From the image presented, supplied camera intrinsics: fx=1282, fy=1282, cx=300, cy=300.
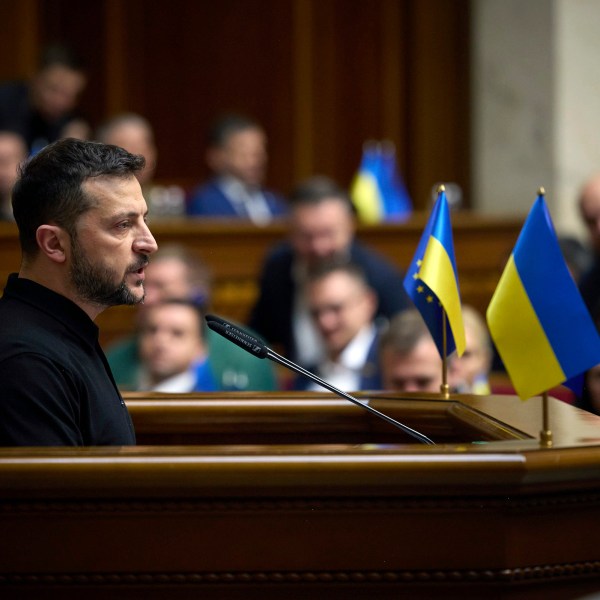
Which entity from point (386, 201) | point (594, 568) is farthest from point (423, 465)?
point (386, 201)

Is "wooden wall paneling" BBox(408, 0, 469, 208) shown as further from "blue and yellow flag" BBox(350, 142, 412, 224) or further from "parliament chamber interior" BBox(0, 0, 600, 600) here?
"parliament chamber interior" BBox(0, 0, 600, 600)

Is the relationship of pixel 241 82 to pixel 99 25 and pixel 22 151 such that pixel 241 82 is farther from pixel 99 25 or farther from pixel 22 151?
pixel 22 151

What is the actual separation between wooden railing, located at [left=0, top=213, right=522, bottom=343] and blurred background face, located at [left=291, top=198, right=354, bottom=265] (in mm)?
1205

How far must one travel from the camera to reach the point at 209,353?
4586mm

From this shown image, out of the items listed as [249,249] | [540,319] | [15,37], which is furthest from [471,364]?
[15,37]

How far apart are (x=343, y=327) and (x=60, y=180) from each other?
252cm

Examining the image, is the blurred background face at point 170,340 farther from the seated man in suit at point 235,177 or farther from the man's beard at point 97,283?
the seated man in suit at point 235,177

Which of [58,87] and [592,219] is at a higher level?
[58,87]

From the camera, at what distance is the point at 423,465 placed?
172 centimetres

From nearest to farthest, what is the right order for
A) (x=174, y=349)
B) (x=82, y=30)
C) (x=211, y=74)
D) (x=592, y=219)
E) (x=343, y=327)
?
(x=174, y=349) < (x=343, y=327) < (x=592, y=219) < (x=82, y=30) < (x=211, y=74)

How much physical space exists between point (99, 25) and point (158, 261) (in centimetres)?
423

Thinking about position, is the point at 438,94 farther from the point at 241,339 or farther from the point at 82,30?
the point at 241,339

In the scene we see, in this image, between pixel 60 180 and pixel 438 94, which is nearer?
pixel 60 180

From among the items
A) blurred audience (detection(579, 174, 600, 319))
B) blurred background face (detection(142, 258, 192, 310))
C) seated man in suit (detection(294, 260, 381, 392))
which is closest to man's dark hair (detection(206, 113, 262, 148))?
blurred audience (detection(579, 174, 600, 319))
